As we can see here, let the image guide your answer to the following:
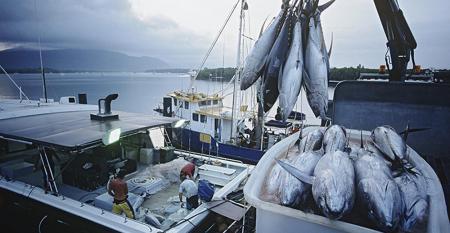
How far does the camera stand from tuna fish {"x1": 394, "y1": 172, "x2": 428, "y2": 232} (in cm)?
204

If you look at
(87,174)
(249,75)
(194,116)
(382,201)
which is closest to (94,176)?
(87,174)

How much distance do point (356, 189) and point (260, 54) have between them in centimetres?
235

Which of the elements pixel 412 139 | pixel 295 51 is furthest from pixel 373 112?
pixel 295 51

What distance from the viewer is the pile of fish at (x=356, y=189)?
1.99m

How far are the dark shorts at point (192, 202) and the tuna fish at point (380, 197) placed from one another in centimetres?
433

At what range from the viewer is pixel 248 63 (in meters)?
3.81

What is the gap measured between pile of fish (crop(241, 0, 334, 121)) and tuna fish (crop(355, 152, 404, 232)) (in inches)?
56.0

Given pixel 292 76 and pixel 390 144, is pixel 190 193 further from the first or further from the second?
pixel 390 144

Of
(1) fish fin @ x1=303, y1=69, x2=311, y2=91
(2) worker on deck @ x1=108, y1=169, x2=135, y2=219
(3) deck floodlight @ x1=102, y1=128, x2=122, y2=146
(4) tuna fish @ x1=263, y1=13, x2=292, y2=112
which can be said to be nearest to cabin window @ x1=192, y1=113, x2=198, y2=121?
(3) deck floodlight @ x1=102, y1=128, x2=122, y2=146

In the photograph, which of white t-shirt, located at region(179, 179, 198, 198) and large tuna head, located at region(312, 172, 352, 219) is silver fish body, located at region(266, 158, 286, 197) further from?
white t-shirt, located at region(179, 179, 198, 198)

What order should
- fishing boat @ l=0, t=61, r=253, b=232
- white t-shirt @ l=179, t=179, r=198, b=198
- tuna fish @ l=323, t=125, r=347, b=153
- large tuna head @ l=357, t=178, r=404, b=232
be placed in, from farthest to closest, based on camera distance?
white t-shirt @ l=179, t=179, r=198, b=198 → fishing boat @ l=0, t=61, r=253, b=232 → tuna fish @ l=323, t=125, r=347, b=153 → large tuna head @ l=357, t=178, r=404, b=232

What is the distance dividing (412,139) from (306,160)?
4.13 metres

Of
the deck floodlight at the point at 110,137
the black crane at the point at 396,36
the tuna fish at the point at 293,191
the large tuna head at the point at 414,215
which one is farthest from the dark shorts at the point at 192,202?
the black crane at the point at 396,36

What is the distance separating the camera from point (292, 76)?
3443mm
